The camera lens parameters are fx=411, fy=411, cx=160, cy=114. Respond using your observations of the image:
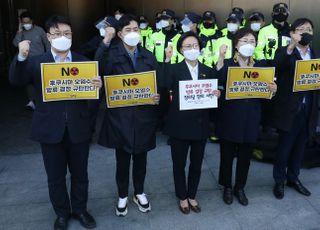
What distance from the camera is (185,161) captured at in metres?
4.12

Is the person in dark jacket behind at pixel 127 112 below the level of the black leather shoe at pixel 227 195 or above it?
above

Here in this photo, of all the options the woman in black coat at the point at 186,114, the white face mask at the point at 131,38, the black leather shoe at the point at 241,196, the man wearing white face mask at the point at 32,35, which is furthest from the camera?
the man wearing white face mask at the point at 32,35

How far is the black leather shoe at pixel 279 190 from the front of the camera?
4.49 m

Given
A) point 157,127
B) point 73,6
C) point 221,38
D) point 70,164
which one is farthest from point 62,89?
point 73,6

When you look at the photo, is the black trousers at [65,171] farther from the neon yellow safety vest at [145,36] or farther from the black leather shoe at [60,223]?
the neon yellow safety vest at [145,36]

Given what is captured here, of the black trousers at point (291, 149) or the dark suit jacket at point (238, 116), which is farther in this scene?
the black trousers at point (291, 149)

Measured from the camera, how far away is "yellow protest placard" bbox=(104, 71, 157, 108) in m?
3.79

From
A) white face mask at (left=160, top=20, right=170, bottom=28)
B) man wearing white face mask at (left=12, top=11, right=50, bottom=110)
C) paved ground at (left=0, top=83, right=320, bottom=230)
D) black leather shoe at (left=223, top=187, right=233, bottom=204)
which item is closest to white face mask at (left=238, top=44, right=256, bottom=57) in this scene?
→ black leather shoe at (left=223, top=187, right=233, bottom=204)

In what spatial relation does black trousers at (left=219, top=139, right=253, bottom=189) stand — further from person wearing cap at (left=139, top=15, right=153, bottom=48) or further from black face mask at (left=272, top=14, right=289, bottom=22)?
person wearing cap at (left=139, top=15, right=153, bottom=48)

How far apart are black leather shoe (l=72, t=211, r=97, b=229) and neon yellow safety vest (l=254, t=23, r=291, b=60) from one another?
3.87 metres

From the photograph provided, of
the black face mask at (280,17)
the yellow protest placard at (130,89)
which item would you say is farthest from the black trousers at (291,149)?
the black face mask at (280,17)

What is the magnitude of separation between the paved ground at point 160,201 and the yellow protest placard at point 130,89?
1.20m

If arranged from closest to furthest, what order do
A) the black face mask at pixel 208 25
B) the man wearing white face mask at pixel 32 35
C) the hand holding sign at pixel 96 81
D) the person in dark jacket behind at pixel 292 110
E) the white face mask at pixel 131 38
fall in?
the hand holding sign at pixel 96 81 < the white face mask at pixel 131 38 < the person in dark jacket behind at pixel 292 110 < the black face mask at pixel 208 25 < the man wearing white face mask at pixel 32 35

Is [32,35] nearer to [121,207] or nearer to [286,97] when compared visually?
[121,207]
